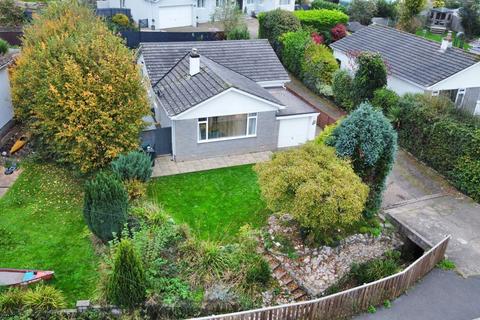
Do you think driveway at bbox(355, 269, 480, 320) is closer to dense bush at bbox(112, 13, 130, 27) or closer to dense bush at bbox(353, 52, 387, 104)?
dense bush at bbox(353, 52, 387, 104)

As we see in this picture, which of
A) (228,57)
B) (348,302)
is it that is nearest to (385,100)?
(228,57)

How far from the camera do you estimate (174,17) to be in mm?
47656

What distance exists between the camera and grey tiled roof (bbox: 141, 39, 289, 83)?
27219 millimetres

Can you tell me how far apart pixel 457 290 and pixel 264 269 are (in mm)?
6659

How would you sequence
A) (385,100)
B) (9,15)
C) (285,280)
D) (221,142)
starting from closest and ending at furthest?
1. (285,280)
2. (221,142)
3. (385,100)
4. (9,15)

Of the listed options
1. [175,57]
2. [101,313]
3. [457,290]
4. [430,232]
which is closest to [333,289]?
[457,290]

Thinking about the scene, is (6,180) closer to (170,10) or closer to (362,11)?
(170,10)

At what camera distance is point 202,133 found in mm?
23781

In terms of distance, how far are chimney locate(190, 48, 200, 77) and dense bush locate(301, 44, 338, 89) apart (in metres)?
11.5

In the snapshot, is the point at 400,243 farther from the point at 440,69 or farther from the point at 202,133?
the point at 440,69

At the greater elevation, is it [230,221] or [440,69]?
[440,69]

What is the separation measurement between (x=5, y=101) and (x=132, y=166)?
1170 centimetres

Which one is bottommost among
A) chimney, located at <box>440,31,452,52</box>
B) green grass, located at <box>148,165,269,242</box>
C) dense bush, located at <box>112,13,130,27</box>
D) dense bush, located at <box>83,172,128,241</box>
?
green grass, located at <box>148,165,269,242</box>

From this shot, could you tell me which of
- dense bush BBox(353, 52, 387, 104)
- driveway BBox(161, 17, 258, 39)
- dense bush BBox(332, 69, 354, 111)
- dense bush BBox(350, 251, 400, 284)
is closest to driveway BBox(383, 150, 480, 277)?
dense bush BBox(350, 251, 400, 284)
